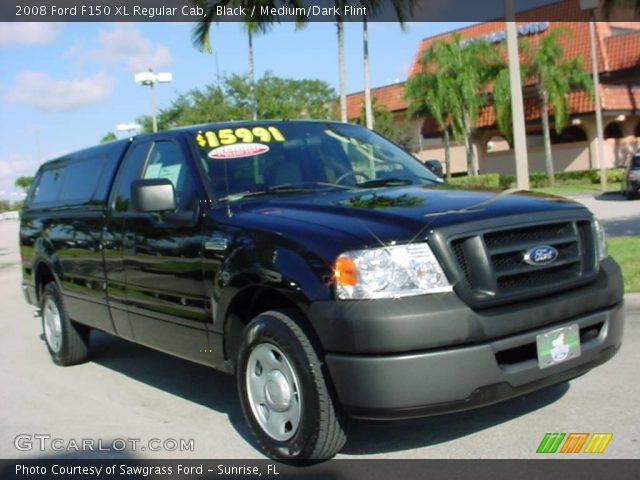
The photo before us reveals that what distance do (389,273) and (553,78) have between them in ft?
116

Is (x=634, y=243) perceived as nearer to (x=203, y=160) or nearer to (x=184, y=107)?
(x=203, y=160)

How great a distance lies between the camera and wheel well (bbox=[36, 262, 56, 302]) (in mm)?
7449

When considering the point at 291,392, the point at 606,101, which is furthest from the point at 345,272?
the point at 606,101

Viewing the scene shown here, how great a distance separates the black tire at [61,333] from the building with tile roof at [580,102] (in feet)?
108

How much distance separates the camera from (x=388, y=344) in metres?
3.59

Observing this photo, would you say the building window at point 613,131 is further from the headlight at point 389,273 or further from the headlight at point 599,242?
the headlight at point 389,273

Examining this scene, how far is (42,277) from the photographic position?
7.66 meters

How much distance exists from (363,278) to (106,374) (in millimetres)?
3997

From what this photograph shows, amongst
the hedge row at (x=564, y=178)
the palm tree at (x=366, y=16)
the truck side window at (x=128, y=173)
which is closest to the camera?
the truck side window at (x=128, y=173)

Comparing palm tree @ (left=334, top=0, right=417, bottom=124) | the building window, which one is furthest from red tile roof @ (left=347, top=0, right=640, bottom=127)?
palm tree @ (left=334, top=0, right=417, bottom=124)

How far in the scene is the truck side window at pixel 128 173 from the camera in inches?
229

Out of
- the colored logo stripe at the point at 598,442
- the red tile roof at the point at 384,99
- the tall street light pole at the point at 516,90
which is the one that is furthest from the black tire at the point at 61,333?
the red tile roof at the point at 384,99

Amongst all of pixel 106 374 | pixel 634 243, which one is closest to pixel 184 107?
pixel 634 243

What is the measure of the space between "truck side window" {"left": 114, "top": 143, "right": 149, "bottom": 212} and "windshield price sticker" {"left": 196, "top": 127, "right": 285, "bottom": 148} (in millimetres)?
728
